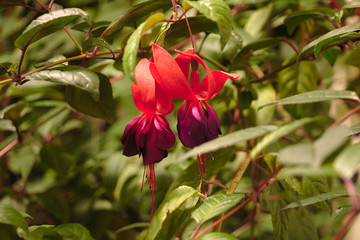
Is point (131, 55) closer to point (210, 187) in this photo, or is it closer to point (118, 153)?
point (210, 187)

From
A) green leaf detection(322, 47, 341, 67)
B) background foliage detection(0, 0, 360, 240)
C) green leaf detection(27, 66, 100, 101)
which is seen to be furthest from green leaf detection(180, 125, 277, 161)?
green leaf detection(322, 47, 341, 67)

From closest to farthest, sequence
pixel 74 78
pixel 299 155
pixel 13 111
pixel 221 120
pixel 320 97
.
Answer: pixel 299 155
pixel 320 97
pixel 74 78
pixel 13 111
pixel 221 120

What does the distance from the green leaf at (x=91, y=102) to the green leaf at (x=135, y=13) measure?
0.13 metres

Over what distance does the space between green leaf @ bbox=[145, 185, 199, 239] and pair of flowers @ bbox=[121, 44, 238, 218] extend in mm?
64

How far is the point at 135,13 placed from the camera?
606mm

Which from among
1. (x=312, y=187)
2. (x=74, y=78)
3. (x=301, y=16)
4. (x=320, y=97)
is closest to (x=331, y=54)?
(x=301, y=16)

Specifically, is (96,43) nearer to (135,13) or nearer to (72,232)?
(135,13)

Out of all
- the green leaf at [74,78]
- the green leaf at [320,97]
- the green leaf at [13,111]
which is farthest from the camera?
the green leaf at [13,111]

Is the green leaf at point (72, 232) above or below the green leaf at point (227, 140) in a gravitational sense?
below

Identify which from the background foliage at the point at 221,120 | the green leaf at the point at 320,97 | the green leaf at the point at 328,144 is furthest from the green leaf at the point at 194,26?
the green leaf at the point at 328,144

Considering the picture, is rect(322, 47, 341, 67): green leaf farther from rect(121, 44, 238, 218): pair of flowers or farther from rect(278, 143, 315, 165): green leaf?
rect(278, 143, 315, 165): green leaf

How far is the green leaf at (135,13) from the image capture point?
0.59m

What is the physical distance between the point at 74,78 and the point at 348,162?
1.30 feet

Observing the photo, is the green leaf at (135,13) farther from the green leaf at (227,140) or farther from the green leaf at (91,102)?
the green leaf at (227,140)
